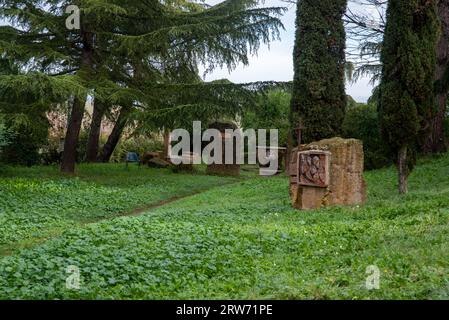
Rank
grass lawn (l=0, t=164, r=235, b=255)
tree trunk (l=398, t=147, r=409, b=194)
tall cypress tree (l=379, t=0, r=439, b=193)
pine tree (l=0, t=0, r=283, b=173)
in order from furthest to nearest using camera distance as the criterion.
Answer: pine tree (l=0, t=0, r=283, b=173) < tree trunk (l=398, t=147, r=409, b=194) < tall cypress tree (l=379, t=0, r=439, b=193) < grass lawn (l=0, t=164, r=235, b=255)

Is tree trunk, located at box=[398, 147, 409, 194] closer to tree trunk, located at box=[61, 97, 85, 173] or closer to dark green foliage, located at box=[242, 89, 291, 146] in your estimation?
tree trunk, located at box=[61, 97, 85, 173]

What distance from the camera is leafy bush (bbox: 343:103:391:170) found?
66.7 feet

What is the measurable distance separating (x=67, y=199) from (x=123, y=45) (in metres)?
7.68

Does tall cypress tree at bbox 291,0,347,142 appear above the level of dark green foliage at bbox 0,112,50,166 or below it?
above

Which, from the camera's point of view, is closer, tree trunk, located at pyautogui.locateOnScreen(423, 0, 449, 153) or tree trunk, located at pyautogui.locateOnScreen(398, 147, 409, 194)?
tree trunk, located at pyautogui.locateOnScreen(398, 147, 409, 194)

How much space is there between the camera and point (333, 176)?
12.2 meters

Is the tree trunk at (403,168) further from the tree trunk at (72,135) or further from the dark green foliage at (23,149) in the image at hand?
the dark green foliage at (23,149)

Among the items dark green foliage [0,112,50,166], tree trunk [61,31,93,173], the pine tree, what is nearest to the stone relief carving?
the pine tree

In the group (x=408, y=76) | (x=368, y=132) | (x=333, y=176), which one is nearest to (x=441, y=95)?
(x=368, y=132)

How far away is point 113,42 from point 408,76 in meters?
13.0

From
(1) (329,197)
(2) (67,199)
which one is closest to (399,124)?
(1) (329,197)

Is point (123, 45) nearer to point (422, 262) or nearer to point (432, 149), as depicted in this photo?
point (432, 149)

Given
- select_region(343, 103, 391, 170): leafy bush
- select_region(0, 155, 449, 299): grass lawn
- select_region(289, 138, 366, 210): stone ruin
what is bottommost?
select_region(0, 155, 449, 299): grass lawn

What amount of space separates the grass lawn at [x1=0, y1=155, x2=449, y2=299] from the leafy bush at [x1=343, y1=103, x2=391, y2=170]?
23.0ft
